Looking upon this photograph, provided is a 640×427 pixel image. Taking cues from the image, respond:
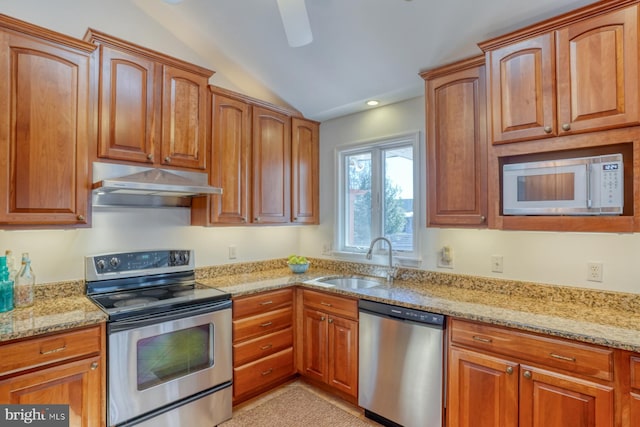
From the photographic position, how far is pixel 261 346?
8.61 ft

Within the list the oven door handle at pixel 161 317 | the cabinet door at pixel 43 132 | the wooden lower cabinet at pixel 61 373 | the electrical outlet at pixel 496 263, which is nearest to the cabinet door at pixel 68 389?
the wooden lower cabinet at pixel 61 373

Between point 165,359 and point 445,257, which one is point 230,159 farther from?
point 445,257

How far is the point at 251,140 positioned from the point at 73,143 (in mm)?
1301

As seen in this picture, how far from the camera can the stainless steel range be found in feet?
6.23

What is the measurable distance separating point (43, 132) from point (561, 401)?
308 centimetres

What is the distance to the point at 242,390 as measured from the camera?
2.49 metres

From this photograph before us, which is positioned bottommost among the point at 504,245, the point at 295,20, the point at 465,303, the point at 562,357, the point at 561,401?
the point at 561,401

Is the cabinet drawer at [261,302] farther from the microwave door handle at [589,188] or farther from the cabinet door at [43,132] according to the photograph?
the microwave door handle at [589,188]

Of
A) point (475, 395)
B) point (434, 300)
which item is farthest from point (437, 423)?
point (434, 300)

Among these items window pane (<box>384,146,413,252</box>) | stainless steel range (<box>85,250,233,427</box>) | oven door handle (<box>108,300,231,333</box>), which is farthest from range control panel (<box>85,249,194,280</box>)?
window pane (<box>384,146,413,252</box>)

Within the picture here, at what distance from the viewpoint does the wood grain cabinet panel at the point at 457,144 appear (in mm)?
2162

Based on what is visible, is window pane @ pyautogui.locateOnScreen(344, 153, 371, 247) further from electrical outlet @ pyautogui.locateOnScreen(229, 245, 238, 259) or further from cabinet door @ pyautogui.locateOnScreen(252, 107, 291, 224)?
electrical outlet @ pyautogui.locateOnScreen(229, 245, 238, 259)

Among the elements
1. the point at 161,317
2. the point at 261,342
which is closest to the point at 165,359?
the point at 161,317

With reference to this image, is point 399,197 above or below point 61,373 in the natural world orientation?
above
